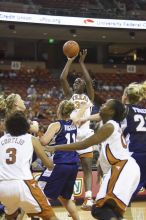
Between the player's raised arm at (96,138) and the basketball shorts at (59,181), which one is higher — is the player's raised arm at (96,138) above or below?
above

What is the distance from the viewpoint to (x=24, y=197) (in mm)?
4543

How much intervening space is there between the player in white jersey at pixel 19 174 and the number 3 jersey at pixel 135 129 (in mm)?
1103

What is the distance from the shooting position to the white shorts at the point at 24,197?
14.8ft

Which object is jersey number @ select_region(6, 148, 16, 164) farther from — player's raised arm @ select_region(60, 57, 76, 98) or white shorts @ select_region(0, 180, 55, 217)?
player's raised arm @ select_region(60, 57, 76, 98)

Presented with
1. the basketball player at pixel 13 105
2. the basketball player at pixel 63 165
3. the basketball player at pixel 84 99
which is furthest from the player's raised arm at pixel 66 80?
the basketball player at pixel 13 105

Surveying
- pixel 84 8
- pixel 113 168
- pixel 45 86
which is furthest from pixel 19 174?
pixel 84 8

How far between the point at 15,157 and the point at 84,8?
18.8 metres

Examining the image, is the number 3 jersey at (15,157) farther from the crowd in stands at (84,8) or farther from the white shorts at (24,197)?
the crowd in stands at (84,8)

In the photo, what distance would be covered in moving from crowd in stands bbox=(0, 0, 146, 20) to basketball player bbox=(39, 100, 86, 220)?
15.6m

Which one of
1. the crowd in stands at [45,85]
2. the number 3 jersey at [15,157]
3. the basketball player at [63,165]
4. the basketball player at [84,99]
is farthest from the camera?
the crowd in stands at [45,85]

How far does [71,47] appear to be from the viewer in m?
7.18

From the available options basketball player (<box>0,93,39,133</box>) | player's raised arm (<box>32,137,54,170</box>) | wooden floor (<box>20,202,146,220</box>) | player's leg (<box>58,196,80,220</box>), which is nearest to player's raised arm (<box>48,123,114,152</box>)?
player's raised arm (<box>32,137,54,170</box>)

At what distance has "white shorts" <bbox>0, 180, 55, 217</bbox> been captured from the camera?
452 cm

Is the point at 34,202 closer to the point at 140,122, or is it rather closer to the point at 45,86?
the point at 140,122
